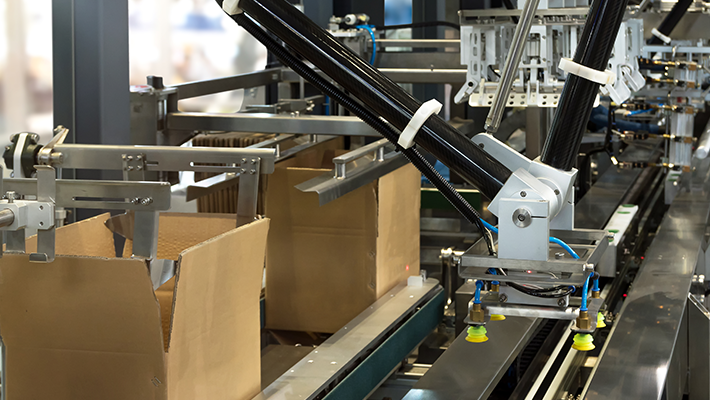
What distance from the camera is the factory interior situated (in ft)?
4.11

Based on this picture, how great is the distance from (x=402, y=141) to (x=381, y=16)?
4.24 metres

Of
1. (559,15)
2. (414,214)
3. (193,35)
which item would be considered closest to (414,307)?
(414,214)

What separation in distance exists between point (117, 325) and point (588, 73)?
101 centimetres

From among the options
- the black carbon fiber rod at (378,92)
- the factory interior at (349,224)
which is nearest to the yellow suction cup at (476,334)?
the factory interior at (349,224)

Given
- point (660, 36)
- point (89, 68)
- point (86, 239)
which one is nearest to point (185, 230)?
point (86, 239)

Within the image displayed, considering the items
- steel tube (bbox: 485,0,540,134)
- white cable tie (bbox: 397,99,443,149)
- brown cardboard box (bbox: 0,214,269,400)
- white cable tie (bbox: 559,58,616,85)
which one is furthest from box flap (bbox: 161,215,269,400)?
white cable tie (bbox: 559,58,616,85)

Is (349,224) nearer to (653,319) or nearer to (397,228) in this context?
(397,228)

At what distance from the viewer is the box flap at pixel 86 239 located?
1834 millimetres

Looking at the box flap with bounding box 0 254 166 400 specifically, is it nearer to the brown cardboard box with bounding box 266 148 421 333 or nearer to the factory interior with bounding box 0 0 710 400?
the factory interior with bounding box 0 0 710 400

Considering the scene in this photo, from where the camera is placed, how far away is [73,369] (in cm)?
157

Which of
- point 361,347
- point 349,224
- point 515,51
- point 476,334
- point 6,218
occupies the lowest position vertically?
point 361,347

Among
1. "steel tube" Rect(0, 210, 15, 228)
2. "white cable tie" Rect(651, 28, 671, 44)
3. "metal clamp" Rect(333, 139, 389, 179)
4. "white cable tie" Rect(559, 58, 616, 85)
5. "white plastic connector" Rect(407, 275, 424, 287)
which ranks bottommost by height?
"white plastic connector" Rect(407, 275, 424, 287)

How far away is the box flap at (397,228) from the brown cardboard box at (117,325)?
3.13 feet

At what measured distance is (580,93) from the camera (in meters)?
1.23
